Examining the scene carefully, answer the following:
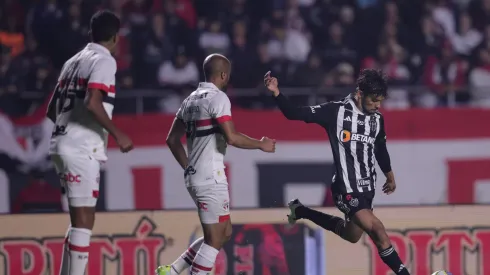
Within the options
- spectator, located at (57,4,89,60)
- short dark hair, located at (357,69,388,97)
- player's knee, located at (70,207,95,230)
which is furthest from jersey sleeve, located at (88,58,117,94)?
spectator, located at (57,4,89,60)

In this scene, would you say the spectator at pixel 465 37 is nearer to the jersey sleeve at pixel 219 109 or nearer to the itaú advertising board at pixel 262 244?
the itaú advertising board at pixel 262 244

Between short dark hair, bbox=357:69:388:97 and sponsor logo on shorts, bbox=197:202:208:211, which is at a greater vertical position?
short dark hair, bbox=357:69:388:97

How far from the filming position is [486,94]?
11219 millimetres

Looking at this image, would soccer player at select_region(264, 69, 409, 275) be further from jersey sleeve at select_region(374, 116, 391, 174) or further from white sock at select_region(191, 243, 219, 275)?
white sock at select_region(191, 243, 219, 275)

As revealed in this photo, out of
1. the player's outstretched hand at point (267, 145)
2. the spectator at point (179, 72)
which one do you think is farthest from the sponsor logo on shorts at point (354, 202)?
the spectator at point (179, 72)

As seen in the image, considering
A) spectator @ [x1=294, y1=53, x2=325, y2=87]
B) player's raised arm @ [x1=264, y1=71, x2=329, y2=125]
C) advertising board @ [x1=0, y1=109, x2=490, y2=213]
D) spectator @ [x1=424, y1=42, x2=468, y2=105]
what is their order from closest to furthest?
player's raised arm @ [x1=264, y1=71, x2=329, y2=125] < advertising board @ [x1=0, y1=109, x2=490, y2=213] < spectator @ [x1=294, y1=53, x2=325, y2=87] < spectator @ [x1=424, y1=42, x2=468, y2=105]

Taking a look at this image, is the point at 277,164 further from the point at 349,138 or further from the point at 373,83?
the point at 373,83

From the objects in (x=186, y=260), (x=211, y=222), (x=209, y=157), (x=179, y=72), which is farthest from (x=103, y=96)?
(x=179, y=72)

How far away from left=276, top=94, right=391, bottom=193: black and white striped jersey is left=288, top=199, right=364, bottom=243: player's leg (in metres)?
0.32

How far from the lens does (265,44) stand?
11984 millimetres

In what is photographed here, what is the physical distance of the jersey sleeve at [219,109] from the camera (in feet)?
21.7

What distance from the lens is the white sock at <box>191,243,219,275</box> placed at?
22.0ft

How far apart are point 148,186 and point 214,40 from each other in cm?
253

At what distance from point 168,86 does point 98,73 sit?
5211 millimetres
